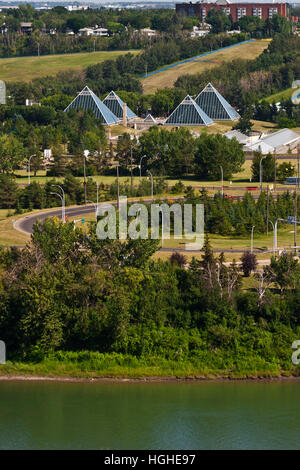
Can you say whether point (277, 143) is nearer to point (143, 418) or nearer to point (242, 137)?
point (242, 137)

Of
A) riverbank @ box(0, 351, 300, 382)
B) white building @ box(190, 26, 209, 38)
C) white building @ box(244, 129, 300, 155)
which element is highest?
riverbank @ box(0, 351, 300, 382)

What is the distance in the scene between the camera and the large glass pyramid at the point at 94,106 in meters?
109

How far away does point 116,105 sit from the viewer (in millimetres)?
114562

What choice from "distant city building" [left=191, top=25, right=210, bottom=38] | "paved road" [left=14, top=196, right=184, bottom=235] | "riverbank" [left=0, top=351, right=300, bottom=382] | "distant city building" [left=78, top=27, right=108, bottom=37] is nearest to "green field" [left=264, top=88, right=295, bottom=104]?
"distant city building" [left=191, top=25, right=210, bottom=38]

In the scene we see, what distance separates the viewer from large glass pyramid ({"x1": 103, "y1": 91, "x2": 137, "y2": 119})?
11388cm

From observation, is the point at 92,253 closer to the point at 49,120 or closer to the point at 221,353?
the point at 221,353

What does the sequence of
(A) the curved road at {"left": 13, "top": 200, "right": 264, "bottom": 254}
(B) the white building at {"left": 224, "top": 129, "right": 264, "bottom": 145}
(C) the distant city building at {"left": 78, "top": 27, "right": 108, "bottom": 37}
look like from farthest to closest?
(C) the distant city building at {"left": 78, "top": 27, "right": 108, "bottom": 37} → (B) the white building at {"left": 224, "top": 129, "right": 264, "bottom": 145} → (A) the curved road at {"left": 13, "top": 200, "right": 264, "bottom": 254}

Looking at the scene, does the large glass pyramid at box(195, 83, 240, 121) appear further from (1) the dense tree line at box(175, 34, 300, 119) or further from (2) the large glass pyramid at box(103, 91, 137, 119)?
(2) the large glass pyramid at box(103, 91, 137, 119)

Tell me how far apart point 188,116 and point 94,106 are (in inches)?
433

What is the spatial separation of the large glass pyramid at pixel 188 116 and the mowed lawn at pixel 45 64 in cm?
4272

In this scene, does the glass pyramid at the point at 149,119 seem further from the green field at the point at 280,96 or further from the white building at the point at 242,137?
the green field at the point at 280,96

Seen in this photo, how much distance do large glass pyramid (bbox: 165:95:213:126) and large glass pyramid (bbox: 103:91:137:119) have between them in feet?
23.0

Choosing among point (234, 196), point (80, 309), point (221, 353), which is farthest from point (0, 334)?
point (234, 196)

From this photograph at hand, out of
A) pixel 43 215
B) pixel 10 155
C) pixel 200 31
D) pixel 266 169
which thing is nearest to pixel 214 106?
pixel 266 169
